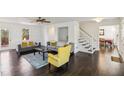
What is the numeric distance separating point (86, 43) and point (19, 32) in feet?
5.08

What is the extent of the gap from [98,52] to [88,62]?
16.0 inches

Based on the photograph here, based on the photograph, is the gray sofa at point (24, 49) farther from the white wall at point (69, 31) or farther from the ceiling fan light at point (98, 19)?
the ceiling fan light at point (98, 19)

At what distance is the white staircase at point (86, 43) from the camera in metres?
2.57

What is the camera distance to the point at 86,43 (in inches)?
107

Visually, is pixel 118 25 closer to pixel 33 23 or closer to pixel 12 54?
pixel 33 23

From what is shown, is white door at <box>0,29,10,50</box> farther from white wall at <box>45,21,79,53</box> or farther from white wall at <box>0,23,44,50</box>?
white wall at <box>45,21,79,53</box>

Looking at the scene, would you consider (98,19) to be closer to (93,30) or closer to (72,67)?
(93,30)

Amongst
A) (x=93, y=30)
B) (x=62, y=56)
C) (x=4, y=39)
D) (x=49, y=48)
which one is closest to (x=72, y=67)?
(x=62, y=56)

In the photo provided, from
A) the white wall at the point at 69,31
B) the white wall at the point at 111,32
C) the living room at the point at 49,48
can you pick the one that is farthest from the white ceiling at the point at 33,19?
the white wall at the point at 111,32

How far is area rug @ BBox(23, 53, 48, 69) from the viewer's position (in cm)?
233

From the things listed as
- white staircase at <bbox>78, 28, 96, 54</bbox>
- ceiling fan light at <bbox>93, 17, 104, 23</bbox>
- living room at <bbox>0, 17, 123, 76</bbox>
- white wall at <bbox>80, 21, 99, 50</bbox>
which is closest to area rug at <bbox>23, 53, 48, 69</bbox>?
living room at <bbox>0, 17, 123, 76</bbox>
